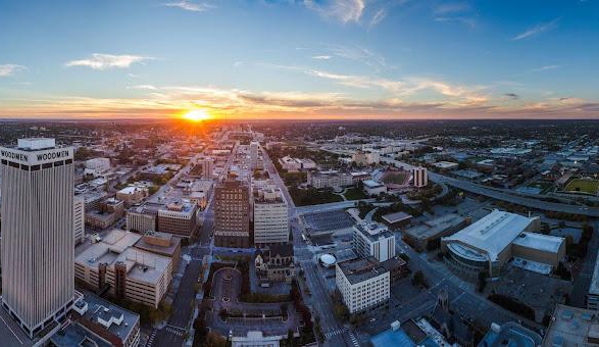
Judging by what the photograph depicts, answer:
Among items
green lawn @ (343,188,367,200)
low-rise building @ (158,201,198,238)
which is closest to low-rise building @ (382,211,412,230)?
green lawn @ (343,188,367,200)

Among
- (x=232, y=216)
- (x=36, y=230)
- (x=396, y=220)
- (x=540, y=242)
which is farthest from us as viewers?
(x=396, y=220)

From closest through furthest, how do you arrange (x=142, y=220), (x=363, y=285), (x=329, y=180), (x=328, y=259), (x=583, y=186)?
(x=363, y=285)
(x=328, y=259)
(x=142, y=220)
(x=583, y=186)
(x=329, y=180)

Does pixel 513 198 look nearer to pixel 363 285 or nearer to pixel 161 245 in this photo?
pixel 363 285

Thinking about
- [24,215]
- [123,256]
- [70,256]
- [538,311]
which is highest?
[24,215]

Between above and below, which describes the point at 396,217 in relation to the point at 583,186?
below

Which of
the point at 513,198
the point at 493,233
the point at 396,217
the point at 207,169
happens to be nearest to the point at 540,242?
the point at 493,233

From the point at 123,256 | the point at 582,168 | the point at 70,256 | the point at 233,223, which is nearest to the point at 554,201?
the point at 582,168

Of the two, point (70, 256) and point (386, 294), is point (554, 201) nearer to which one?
point (386, 294)
